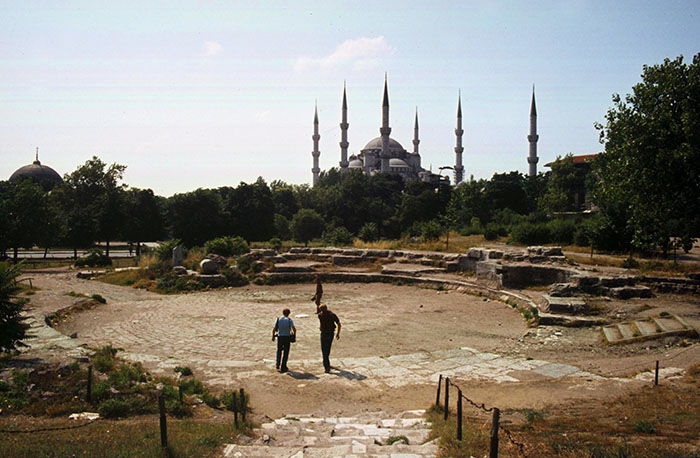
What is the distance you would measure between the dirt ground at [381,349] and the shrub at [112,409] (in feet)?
5.25

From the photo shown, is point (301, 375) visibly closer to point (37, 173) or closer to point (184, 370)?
point (184, 370)

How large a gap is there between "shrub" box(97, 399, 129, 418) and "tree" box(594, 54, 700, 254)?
12.8 meters

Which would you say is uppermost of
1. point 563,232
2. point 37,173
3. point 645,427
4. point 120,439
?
point 37,173

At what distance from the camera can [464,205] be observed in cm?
5300

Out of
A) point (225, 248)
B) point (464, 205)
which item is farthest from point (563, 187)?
point (225, 248)

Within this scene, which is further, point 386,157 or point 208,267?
point 386,157

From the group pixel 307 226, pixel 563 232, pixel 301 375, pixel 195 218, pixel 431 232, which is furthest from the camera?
pixel 307 226

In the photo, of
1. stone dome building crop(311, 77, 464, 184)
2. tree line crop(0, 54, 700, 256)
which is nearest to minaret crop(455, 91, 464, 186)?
stone dome building crop(311, 77, 464, 184)

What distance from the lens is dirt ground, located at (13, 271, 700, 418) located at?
274 inches

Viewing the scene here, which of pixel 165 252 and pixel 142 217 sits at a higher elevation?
pixel 142 217

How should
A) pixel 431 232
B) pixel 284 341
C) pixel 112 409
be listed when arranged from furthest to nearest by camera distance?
pixel 431 232 < pixel 284 341 < pixel 112 409

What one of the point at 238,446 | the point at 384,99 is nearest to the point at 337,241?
the point at 238,446

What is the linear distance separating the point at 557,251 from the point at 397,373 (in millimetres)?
12913

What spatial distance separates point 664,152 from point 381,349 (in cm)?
876
